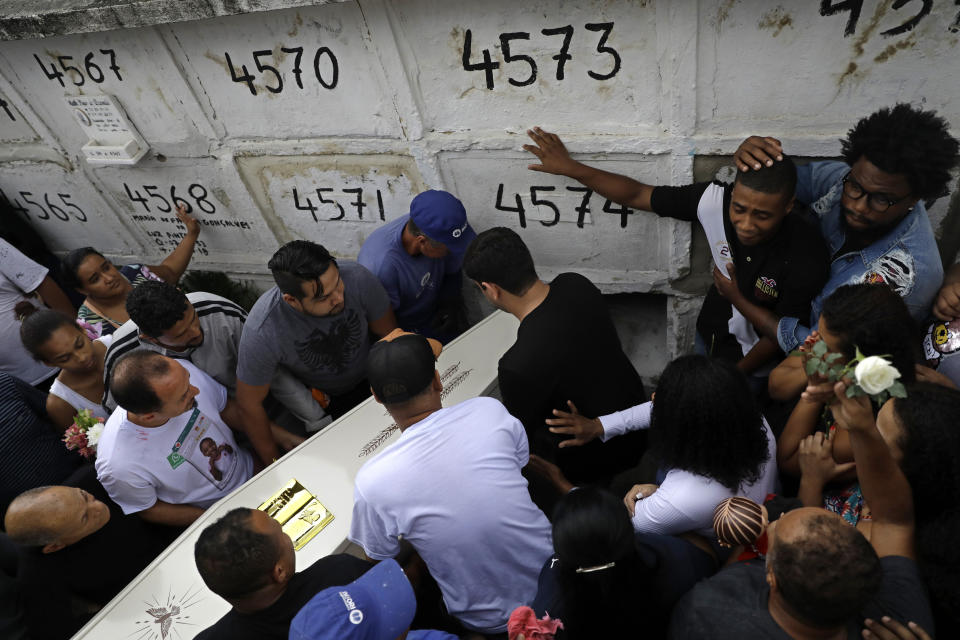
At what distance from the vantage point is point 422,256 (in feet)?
11.8

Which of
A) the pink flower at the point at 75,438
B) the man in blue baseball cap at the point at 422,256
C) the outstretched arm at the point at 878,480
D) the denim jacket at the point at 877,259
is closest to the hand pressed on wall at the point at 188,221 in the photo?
the man in blue baseball cap at the point at 422,256

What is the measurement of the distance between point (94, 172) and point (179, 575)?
134 inches

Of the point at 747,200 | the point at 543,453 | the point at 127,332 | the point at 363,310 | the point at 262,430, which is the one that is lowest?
the point at 543,453

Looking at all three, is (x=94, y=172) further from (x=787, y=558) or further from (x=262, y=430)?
(x=787, y=558)

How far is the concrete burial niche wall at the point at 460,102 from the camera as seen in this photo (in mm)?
2645

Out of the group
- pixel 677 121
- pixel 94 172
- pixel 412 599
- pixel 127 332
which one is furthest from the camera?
pixel 94 172

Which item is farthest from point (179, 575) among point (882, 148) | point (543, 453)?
point (882, 148)

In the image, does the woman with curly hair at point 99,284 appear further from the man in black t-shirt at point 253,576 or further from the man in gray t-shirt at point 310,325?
the man in black t-shirt at point 253,576

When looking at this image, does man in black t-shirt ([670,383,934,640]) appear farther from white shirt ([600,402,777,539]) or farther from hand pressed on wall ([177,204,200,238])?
hand pressed on wall ([177,204,200,238])

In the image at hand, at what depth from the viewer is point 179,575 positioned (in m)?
2.51

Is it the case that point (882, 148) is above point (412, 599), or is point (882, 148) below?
above

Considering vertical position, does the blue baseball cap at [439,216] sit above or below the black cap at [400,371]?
below

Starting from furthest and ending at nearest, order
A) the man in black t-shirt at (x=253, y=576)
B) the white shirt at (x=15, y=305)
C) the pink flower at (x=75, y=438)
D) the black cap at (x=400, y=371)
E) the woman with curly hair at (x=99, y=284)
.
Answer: the white shirt at (x=15, y=305) < the woman with curly hair at (x=99, y=284) < the pink flower at (x=75, y=438) < the black cap at (x=400, y=371) < the man in black t-shirt at (x=253, y=576)

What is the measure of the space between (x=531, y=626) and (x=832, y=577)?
82 centimetres
